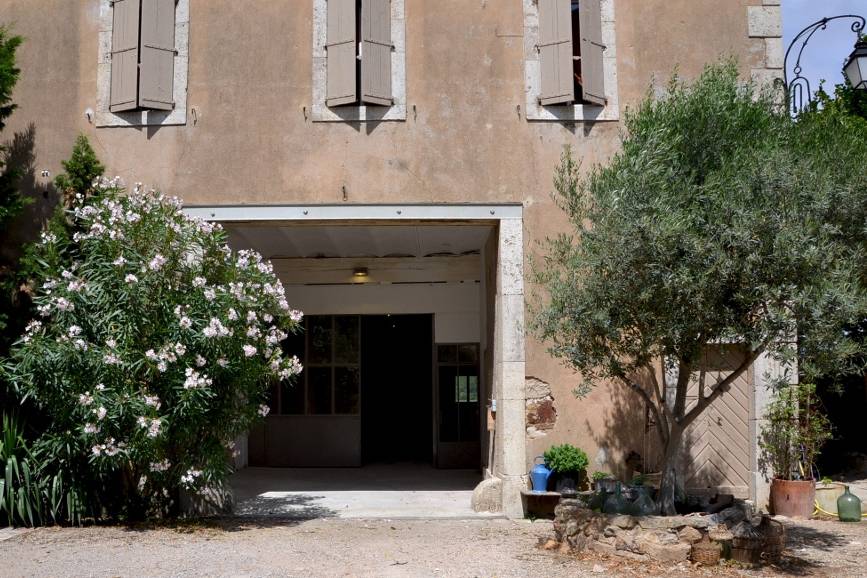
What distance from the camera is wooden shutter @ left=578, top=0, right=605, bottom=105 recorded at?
9.07m

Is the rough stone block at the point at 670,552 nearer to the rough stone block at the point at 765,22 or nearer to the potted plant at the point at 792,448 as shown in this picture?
the potted plant at the point at 792,448

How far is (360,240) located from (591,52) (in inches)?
164

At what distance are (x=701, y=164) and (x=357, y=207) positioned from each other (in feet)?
11.8

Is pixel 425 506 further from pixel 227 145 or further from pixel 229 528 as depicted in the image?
pixel 227 145

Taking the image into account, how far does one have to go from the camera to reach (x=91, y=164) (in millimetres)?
9000

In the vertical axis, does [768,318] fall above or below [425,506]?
above

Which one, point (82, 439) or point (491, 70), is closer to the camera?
point (82, 439)

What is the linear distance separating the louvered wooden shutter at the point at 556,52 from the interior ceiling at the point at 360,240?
6.01 feet

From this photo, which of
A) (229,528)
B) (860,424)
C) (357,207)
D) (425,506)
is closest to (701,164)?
(357,207)

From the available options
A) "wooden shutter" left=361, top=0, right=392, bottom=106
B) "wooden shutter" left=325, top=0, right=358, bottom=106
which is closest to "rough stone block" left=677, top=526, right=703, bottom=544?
"wooden shutter" left=361, top=0, right=392, bottom=106

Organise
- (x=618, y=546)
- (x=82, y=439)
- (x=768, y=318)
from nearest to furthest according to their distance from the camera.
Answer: (x=768, y=318) → (x=618, y=546) → (x=82, y=439)

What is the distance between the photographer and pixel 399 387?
16.8m

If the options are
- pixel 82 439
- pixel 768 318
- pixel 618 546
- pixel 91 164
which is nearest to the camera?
pixel 768 318

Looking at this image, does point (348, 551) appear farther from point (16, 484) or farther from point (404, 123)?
point (404, 123)
